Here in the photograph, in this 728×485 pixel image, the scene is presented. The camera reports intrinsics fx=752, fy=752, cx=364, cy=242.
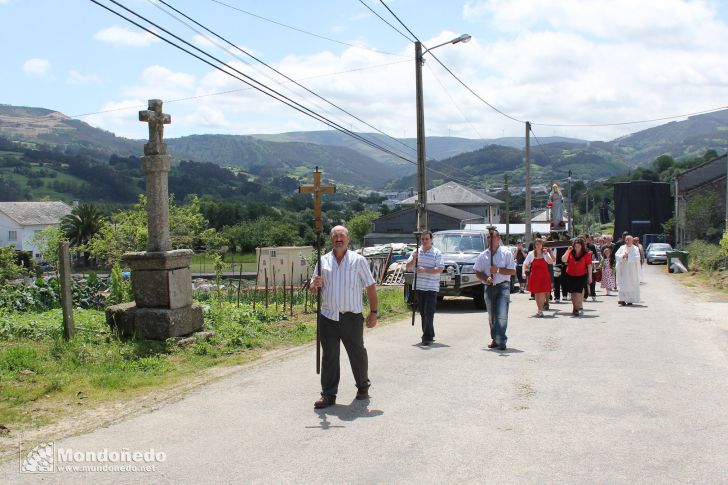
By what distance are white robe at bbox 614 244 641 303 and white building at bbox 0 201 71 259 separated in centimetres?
9658

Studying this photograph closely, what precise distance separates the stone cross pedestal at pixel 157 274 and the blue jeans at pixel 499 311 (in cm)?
439

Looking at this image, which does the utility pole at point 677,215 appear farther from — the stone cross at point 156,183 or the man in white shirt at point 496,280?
the stone cross at point 156,183

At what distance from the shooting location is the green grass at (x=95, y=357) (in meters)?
7.75

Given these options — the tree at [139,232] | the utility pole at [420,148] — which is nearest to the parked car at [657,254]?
the tree at [139,232]

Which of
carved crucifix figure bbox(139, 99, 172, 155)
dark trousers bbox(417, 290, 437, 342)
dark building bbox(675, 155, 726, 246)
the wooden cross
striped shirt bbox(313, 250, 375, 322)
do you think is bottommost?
dark trousers bbox(417, 290, 437, 342)

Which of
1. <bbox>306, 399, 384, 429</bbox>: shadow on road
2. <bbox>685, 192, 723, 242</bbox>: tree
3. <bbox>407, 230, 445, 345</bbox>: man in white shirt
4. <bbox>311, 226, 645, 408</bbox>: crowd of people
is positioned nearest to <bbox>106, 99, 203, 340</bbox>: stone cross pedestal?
<bbox>311, 226, 645, 408</bbox>: crowd of people

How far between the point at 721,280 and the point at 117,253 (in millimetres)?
32641

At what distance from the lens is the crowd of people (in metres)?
Answer: 7.61

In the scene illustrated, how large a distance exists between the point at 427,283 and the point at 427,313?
Answer: 0.52 m

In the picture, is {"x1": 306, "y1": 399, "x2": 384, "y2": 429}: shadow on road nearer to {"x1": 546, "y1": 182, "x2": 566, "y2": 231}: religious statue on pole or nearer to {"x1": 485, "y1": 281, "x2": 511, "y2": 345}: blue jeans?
{"x1": 485, "y1": 281, "x2": 511, "y2": 345}: blue jeans

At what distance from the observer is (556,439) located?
6199 millimetres

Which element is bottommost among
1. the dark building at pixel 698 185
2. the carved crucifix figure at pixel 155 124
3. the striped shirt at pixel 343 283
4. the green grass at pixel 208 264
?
the green grass at pixel 208 264

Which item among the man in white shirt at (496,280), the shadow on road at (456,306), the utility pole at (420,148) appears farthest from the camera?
the utility pole at (420,148)

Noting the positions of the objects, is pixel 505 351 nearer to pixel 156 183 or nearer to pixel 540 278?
pixel 156 183
